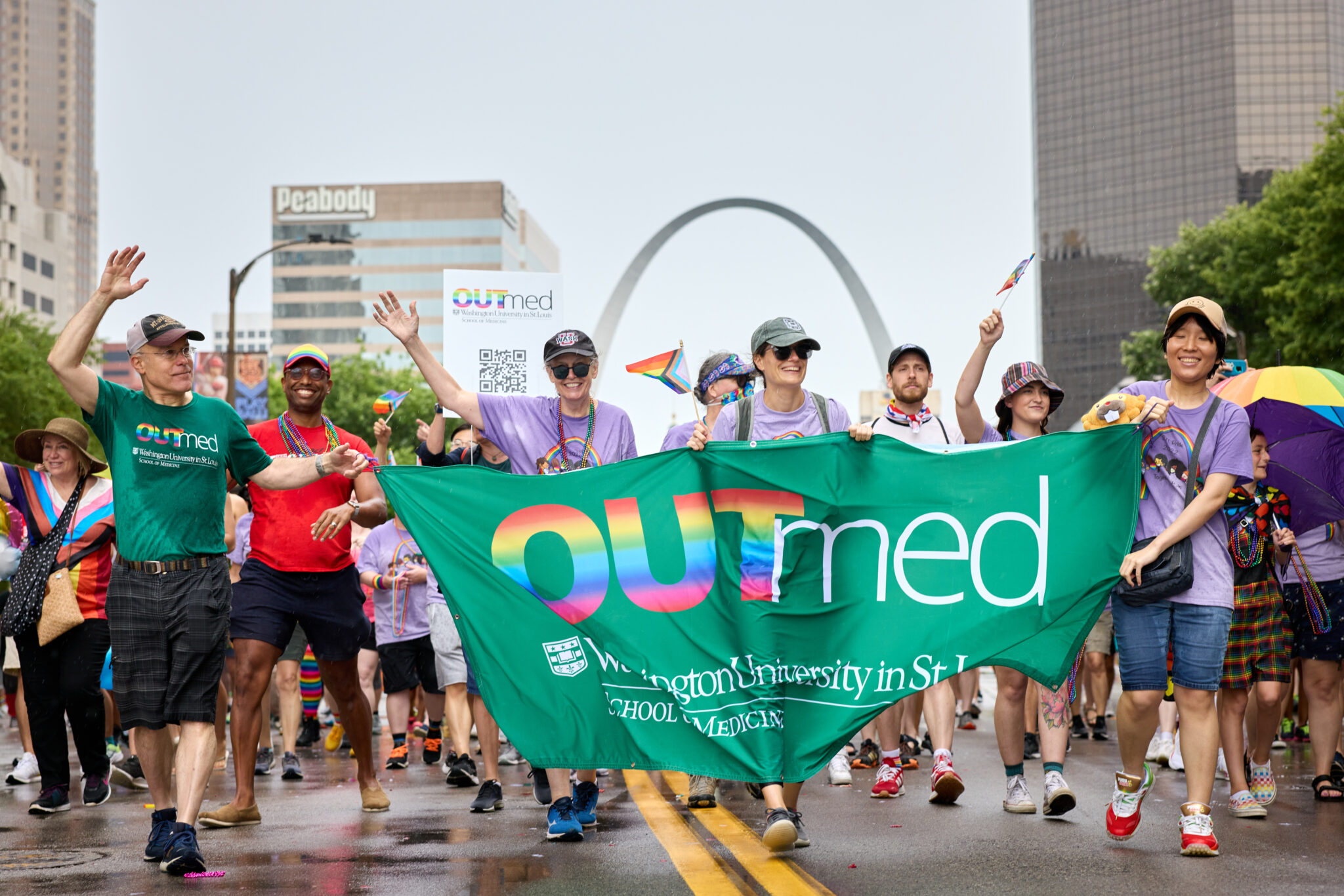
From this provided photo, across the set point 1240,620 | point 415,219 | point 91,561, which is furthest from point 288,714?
point 415,219

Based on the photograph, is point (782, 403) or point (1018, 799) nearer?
point (782, 403)

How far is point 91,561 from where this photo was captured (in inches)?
354

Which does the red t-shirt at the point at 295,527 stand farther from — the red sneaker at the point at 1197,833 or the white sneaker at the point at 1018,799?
the red sneaker at the point at 1197,833

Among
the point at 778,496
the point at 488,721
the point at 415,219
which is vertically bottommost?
the point at 488,721

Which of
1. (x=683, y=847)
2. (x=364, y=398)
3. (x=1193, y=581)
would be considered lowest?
(x=683, y=847)

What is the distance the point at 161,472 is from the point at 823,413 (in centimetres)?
310

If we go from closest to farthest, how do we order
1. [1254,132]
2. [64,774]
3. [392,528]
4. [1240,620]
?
[1240,620] < [64,774] < [392,528] < [1254,132]

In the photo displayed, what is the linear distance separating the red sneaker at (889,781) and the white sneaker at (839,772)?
607 millimetres

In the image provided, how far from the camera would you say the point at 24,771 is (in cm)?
1006

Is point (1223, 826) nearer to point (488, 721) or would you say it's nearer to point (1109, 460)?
point (1109, 460)

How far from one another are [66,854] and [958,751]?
6773 mm

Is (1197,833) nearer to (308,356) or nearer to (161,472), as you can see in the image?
(161,472)

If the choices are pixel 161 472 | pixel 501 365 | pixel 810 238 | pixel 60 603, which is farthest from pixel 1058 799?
pixel 810 238

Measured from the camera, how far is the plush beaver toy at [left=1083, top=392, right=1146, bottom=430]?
6.60m
